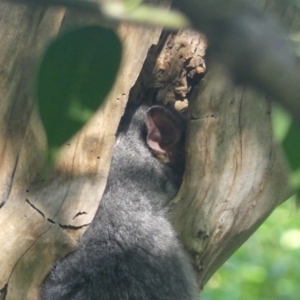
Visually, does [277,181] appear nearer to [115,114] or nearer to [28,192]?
[115,114]

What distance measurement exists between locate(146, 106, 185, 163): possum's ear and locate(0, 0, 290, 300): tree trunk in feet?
0.20

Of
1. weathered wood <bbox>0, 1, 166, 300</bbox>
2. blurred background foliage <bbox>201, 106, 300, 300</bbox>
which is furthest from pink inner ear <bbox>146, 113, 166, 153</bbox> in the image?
blurred background foliage <bbox>201, 106, 300, 300</bbox>

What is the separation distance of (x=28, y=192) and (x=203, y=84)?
74cm

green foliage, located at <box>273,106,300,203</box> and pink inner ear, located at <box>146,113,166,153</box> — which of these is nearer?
green foliage, located at <box>273,106,300,203</box>

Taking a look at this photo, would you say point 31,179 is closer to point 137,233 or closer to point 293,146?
point 137,233

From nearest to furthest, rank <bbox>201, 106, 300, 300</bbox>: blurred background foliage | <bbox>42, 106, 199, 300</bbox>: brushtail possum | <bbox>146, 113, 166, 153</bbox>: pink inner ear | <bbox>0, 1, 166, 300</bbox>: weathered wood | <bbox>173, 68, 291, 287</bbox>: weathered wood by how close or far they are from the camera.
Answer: <bbox>0, 1, 166, 300</bbox>: weathered wood < <bbox>42, 106, 199, 300</bbox>: brushtail possum < <bbox>173, 68, 291, 287</bbox>: weathered wood < <bbox>146, 113, 166, 153</bbox>: pink inner ear < <bbox>201, 106, 300, 300</bbox>: blurred background foliage

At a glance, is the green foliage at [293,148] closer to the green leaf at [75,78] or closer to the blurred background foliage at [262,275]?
the green leaf at [75,78]

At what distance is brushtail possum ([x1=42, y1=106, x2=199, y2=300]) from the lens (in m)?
2.07

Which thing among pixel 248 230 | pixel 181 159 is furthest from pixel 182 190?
pixel 248 230

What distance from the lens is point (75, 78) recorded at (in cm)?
36

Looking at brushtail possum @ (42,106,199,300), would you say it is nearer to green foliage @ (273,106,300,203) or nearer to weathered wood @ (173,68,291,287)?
weathered wood @ (173,68,291,287)

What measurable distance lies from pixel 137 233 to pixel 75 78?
1.85 metres

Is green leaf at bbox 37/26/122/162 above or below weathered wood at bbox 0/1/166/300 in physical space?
above

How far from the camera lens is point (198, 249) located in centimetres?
225
